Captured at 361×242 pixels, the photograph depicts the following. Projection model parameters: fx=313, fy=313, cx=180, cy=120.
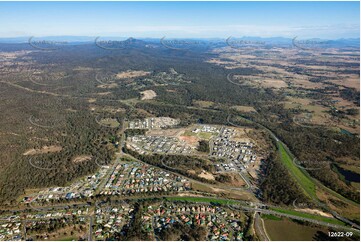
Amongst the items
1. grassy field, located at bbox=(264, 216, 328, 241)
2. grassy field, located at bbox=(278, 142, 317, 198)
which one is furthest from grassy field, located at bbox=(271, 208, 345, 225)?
grassy field, located at bbox=(278, 142, 317, 198)

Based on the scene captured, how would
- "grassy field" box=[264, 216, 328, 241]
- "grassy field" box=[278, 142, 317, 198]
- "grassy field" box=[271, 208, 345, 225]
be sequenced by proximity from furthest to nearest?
"grassy field" box=[278, 142, 317, 198]
"grassy field" box=[271, 208, 345, 225]
"grassy field" box=[264, 216, 328, 241]

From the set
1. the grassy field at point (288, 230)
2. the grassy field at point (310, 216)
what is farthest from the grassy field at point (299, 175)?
the grassy field at point (288, 230)

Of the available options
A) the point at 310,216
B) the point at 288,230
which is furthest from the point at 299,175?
the point at 288,230

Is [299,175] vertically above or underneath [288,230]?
underneath

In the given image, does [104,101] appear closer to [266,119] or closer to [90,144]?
[90,144]

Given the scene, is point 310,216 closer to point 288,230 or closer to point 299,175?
point 288,230

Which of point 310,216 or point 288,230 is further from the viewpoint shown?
point 310,216

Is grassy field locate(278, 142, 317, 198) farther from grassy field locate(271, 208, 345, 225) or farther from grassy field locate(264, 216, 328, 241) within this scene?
grassy field locate(264, 216, 328, 241)

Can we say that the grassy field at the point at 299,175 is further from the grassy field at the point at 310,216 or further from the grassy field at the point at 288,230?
the grassy field at the point at 288,230

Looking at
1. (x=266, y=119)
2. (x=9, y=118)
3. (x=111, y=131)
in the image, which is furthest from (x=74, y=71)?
(x=266, y=119)
